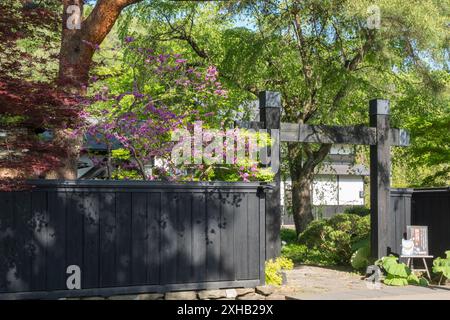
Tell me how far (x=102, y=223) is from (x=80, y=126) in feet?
6.68

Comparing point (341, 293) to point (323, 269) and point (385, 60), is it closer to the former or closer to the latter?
point (323, 269)

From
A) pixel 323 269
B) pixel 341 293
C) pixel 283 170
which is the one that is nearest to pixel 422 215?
pixel 323 269

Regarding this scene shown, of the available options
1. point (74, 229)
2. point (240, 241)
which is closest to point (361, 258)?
point (240, 241)

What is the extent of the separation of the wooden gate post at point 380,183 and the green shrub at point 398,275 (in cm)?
77

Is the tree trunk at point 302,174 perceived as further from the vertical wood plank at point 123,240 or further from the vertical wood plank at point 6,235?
the vertical wood plank at point 6,235

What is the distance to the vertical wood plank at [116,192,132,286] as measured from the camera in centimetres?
1041

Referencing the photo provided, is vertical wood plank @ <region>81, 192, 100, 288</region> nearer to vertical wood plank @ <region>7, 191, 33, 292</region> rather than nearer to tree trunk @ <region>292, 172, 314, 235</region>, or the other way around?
vertical wood plank @ <region>7, 191, 33, 292</region>

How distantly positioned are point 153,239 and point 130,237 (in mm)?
405

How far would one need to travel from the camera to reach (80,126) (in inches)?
447

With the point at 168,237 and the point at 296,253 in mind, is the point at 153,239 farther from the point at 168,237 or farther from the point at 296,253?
the point at 296,253

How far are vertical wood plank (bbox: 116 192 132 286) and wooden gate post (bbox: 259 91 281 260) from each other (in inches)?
112

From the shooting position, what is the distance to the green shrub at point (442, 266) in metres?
12.7

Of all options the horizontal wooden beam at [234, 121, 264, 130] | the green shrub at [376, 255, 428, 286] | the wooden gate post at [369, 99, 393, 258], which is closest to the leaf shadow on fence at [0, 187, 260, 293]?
the horizontal wooden beam at [234, 121, 264, 130]

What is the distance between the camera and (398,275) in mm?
12828
